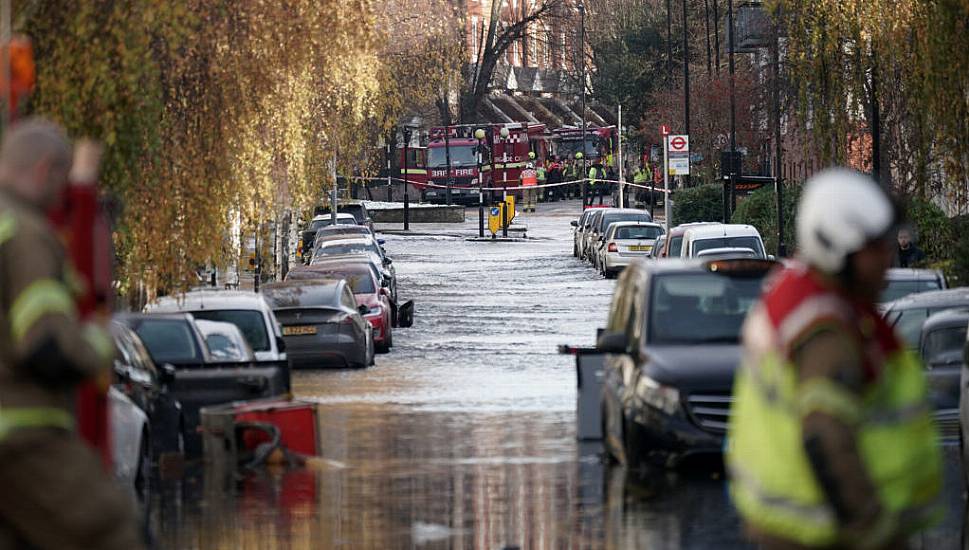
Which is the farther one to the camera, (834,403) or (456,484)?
(456,484)

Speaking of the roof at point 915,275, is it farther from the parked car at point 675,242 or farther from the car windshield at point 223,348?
the parked car at point 675,242

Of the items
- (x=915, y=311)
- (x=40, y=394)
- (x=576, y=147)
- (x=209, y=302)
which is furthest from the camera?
(x=576, y=147)

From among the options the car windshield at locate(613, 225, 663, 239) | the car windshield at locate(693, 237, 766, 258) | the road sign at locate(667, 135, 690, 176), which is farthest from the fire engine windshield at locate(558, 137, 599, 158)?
the car windshield at locate(693, 237, 766, 258)

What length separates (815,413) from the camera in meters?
5.18

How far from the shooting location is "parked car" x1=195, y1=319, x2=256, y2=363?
20750mm

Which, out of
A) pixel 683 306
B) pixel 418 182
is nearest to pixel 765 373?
pixel 683 306

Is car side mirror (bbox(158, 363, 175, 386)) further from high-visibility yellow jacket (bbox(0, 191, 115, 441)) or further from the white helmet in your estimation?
the white helmet

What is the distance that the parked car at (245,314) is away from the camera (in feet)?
73.8

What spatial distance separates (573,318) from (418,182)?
55.6 meters

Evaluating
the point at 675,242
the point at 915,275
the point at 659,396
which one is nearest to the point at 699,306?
the point at 659,396

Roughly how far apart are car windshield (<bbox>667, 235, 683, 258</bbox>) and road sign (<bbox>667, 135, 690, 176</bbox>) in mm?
11557

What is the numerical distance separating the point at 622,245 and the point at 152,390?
117ft

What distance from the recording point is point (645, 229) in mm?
54719

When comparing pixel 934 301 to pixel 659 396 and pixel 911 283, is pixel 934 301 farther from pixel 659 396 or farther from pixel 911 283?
pixel 659 396
